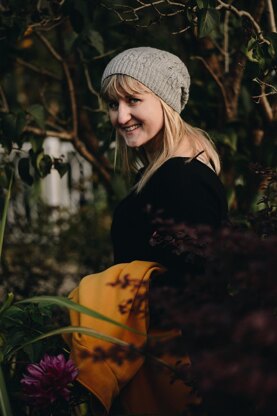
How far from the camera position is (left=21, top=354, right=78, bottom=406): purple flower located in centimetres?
237

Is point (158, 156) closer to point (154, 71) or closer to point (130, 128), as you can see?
point (130, 128)

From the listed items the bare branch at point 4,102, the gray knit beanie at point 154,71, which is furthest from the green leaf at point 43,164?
the gray knit beanie at point 154,71

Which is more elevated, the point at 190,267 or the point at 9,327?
the point at 190,267

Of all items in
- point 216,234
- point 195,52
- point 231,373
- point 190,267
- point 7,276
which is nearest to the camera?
point 231,373

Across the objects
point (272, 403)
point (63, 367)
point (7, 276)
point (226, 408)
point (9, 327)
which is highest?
point (272, 403)

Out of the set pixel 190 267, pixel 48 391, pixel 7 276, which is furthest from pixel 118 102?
pixel 7 276

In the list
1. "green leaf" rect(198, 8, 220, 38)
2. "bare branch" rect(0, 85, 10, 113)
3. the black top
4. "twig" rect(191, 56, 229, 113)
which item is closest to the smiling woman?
the black top

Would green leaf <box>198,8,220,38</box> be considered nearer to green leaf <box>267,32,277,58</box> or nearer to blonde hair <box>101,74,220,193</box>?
green leaf <box>267,32,277,58</box>

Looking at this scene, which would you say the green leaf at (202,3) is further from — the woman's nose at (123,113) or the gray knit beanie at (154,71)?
the woman's nose at (123,113)

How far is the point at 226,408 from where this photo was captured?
176 centimetres

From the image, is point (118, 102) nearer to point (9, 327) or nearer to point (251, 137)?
point (9, 327)

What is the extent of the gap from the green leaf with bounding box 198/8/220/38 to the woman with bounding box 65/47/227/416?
15 cm

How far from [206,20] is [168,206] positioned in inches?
31.9

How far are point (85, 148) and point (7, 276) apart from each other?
4.80 ft
